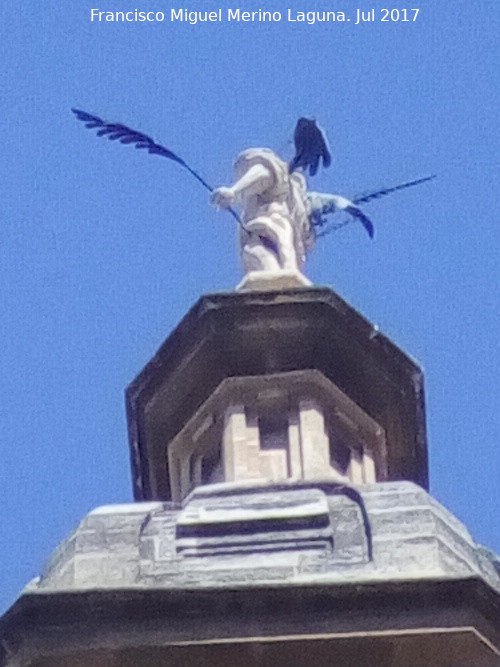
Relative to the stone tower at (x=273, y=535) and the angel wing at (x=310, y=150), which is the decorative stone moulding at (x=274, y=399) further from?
the angel wing at (x=310, y=150)

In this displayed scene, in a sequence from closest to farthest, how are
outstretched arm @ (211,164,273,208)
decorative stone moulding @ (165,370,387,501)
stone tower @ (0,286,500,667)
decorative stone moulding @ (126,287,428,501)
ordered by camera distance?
stone tower @ (0,286,500,667), decorative stone moulding @ (165,370,387,501), decorative stone moulding @ (126,287,428,501), outstretched arm @ (211,164,273,208)

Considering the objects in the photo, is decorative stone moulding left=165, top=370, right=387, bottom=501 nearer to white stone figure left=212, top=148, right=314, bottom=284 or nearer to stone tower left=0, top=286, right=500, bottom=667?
stone tower left=0, top=286, right=500, bottom=667

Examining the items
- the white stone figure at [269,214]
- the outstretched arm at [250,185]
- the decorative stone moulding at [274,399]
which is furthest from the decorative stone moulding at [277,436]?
the outstretched arm at [250,185]

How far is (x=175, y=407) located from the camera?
2366 centimetres

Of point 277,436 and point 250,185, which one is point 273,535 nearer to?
point 277,436

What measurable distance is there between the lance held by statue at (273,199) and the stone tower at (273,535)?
3.56 feet

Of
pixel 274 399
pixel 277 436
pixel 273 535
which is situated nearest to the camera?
pixel 273 535

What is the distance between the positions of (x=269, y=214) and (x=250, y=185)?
0.92 feet

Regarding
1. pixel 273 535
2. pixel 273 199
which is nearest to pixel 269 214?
pixel 273 199

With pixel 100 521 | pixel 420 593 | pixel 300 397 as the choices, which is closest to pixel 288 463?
pixel 300 397

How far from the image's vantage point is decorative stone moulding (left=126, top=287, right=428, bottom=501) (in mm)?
22719

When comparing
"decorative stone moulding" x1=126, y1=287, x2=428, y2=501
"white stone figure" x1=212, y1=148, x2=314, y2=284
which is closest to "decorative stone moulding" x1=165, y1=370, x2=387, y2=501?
"decorative stone moulding" x1=126, y1=287, x2=428, y2=501

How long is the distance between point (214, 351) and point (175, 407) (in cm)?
76

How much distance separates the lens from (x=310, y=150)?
25109 mm
